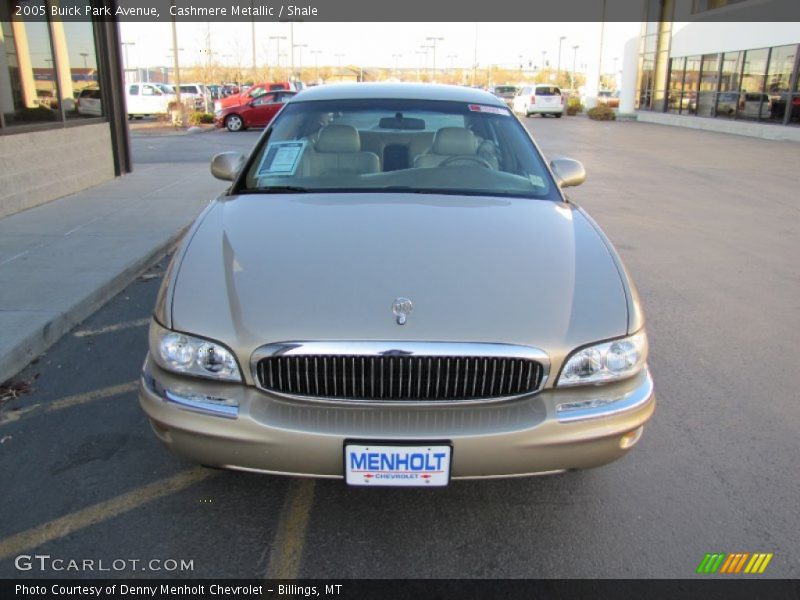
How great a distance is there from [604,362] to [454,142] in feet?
6.31

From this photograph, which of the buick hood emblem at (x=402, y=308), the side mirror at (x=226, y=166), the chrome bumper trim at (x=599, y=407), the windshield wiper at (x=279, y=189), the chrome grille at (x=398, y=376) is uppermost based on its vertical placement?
the side mirror at (x=226, y=166)

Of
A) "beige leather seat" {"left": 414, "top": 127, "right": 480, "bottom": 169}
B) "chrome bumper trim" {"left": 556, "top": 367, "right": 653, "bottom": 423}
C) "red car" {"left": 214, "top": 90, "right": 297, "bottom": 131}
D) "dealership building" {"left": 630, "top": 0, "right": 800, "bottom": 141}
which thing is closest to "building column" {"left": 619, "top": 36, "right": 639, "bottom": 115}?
"dealership building" {"left": 630, "top": 0, "right": 800, "bottom": 141}

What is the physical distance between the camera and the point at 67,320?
4793mm

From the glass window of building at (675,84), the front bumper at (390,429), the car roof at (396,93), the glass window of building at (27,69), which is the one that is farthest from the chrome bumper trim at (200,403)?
the glass window of building at (675,84)

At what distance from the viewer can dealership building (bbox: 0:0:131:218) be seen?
27.4ft

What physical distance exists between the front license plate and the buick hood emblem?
0.45m

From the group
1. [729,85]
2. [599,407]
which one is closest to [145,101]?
[729,85]

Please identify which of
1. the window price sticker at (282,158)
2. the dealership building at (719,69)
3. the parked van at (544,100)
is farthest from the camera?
the parked van at (544,100)

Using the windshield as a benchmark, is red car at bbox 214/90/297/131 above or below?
below

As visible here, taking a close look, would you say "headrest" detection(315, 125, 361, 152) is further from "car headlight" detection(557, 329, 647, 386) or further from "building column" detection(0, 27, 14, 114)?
"building column" detection(0, 27, 14, 114)

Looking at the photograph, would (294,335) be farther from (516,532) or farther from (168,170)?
(168,170)

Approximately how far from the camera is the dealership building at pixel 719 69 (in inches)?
918

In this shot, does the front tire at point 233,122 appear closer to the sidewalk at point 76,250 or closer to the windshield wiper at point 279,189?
the sidewalk at point 76,250

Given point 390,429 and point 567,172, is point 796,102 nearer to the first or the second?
point 567,172
